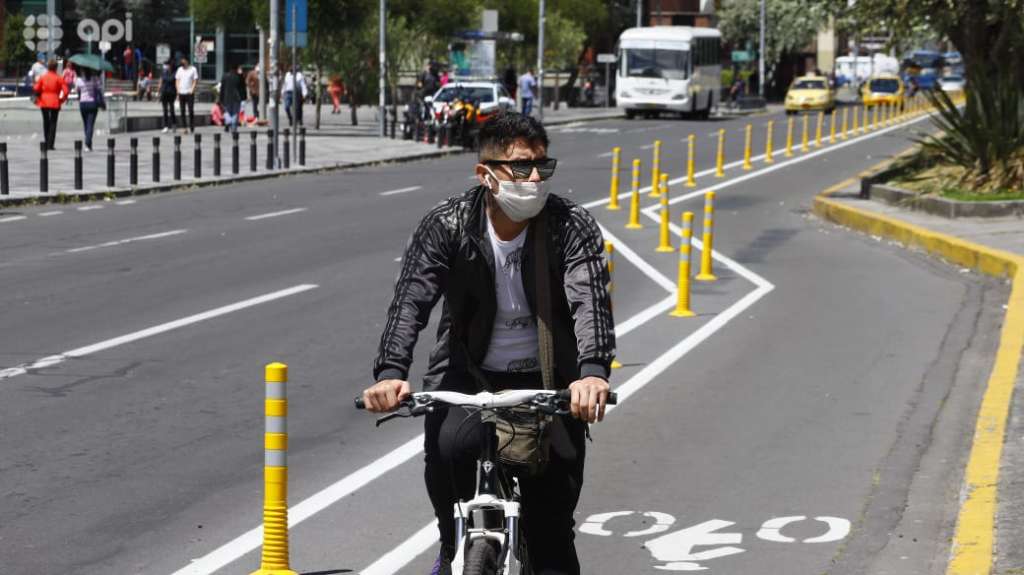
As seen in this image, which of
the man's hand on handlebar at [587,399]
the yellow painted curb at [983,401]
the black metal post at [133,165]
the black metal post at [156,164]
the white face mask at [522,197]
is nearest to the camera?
the man's hand on handlebar at [587,399]

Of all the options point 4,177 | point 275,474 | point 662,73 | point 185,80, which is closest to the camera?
point 275,474

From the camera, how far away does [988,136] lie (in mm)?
23359

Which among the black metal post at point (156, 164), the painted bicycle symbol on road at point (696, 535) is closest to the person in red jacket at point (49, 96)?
the black metal post at point (156, 164)

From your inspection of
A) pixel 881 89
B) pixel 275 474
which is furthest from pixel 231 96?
pixel 881 89

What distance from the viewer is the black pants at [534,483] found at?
473cm

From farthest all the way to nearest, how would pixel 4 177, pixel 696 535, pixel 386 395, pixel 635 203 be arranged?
pixel 4 177, pixel 635 203, pixel 696 535, pixel 386 395

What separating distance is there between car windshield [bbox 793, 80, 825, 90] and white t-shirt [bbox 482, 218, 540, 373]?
70.6m

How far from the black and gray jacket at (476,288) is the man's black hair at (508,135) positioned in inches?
5.9

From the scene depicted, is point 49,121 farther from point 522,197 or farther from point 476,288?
point 522,197

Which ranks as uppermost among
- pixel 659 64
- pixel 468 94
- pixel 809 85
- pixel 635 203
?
pixel 659 64

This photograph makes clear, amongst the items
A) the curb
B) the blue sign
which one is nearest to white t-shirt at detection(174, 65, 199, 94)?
the blue sign

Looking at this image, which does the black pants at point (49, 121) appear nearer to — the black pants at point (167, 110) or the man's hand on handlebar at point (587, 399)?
the black pants at point (167, 110)

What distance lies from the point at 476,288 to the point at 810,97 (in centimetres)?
6914

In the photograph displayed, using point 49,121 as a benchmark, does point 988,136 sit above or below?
above
